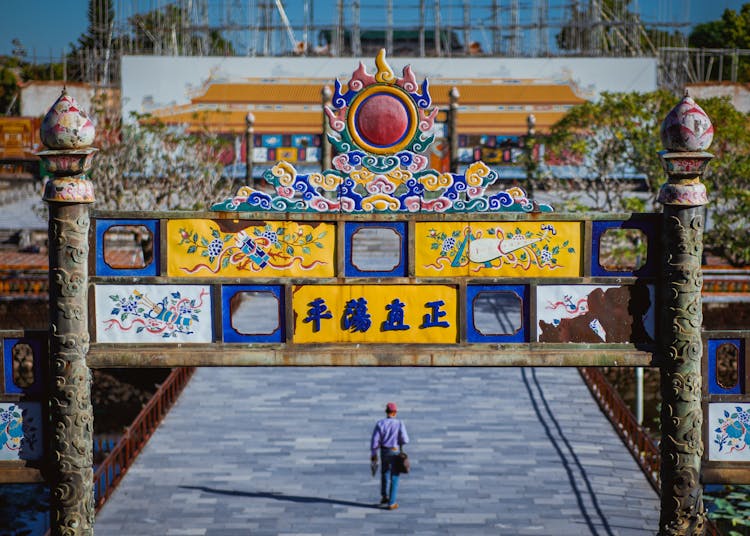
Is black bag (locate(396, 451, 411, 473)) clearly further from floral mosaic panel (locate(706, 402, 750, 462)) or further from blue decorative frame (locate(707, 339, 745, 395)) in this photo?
blue decorative frame (locate(707, 339, 745, 395))

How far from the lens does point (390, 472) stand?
14.4 metres

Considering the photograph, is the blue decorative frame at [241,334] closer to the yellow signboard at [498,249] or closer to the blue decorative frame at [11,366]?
the yellow signboard at [498,249]

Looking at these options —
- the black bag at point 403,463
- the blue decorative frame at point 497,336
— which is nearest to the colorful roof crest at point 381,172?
the blue decorative frame at point 497,336

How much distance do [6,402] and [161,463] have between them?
24.2 ft

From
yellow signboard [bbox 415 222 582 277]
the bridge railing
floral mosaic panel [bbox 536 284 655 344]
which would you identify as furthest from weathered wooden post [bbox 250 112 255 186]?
floral mosaic panel [bbox 536 284 655 344]

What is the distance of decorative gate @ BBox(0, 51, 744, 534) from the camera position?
8.52 metres

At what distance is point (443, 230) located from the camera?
8633 mm

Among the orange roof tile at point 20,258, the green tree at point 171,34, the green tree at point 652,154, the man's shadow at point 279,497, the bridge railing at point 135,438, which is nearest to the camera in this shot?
the bridge railing at point 135,438

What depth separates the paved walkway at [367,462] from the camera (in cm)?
1377

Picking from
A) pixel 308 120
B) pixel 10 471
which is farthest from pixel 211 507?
pixel 308 120

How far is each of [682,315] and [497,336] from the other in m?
1.41

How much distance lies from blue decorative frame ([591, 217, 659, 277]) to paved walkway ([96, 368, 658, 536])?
5577mm

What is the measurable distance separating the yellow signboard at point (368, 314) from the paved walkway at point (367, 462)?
542 cm

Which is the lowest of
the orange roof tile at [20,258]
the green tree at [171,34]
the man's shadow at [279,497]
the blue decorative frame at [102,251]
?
the man's shadow at [279,497]
